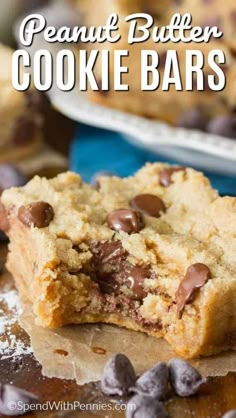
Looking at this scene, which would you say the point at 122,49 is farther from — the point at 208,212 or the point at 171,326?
the point at 171,326

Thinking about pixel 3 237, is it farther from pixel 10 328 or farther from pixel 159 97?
pixel 159 97

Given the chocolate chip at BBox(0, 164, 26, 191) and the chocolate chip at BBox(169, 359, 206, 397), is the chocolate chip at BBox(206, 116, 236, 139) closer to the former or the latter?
the chocolate chip at BBox(0, 164, 26, 191)

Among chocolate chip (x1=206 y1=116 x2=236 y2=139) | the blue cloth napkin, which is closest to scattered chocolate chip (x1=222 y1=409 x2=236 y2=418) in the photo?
the blue cloth napkin

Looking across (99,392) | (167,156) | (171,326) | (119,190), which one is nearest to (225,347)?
(171,326)

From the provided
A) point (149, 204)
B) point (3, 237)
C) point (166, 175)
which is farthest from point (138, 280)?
point (3, 237)

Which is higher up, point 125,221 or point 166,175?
point 166,175

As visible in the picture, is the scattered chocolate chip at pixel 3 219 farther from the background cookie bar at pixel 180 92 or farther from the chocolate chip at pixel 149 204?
the background cookie bar at pixel 180 92
